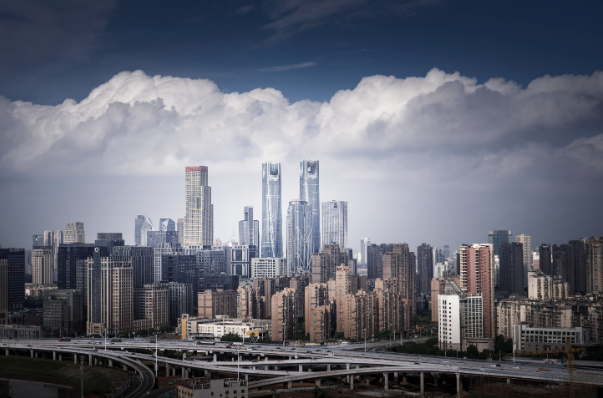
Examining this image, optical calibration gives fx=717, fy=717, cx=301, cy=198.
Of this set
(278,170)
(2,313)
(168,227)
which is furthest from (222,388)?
(278,170)

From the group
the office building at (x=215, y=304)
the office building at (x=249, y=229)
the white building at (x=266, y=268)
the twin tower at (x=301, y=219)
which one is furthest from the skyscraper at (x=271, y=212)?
the office building at (x=215, y=304)

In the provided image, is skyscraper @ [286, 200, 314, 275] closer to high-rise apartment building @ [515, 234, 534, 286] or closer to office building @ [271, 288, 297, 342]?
high-rise apartment building @ [515, 234, 534, 286]

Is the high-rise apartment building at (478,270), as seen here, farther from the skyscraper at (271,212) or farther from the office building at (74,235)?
the skyscraper at (271,212)

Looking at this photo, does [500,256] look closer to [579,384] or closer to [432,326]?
[432,326]

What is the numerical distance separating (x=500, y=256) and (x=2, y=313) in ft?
58.5

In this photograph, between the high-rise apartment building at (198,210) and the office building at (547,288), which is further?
the high-rise apartment building at (198,210)

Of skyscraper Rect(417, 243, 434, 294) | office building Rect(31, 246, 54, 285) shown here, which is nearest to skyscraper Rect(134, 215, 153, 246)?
office building Rect(31, 246, 54, 285)

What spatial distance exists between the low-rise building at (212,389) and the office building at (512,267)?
675 inches

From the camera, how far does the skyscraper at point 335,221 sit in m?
49.4

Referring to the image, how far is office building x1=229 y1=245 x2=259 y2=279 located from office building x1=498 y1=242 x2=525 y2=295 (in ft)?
43.6

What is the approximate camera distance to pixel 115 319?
22.8m

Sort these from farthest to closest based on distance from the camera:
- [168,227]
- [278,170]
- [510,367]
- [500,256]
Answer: [278,170] < [168,227] < [500,256] < [510,367]

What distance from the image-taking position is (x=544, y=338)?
664 inches

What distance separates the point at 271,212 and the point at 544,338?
31622 mm
